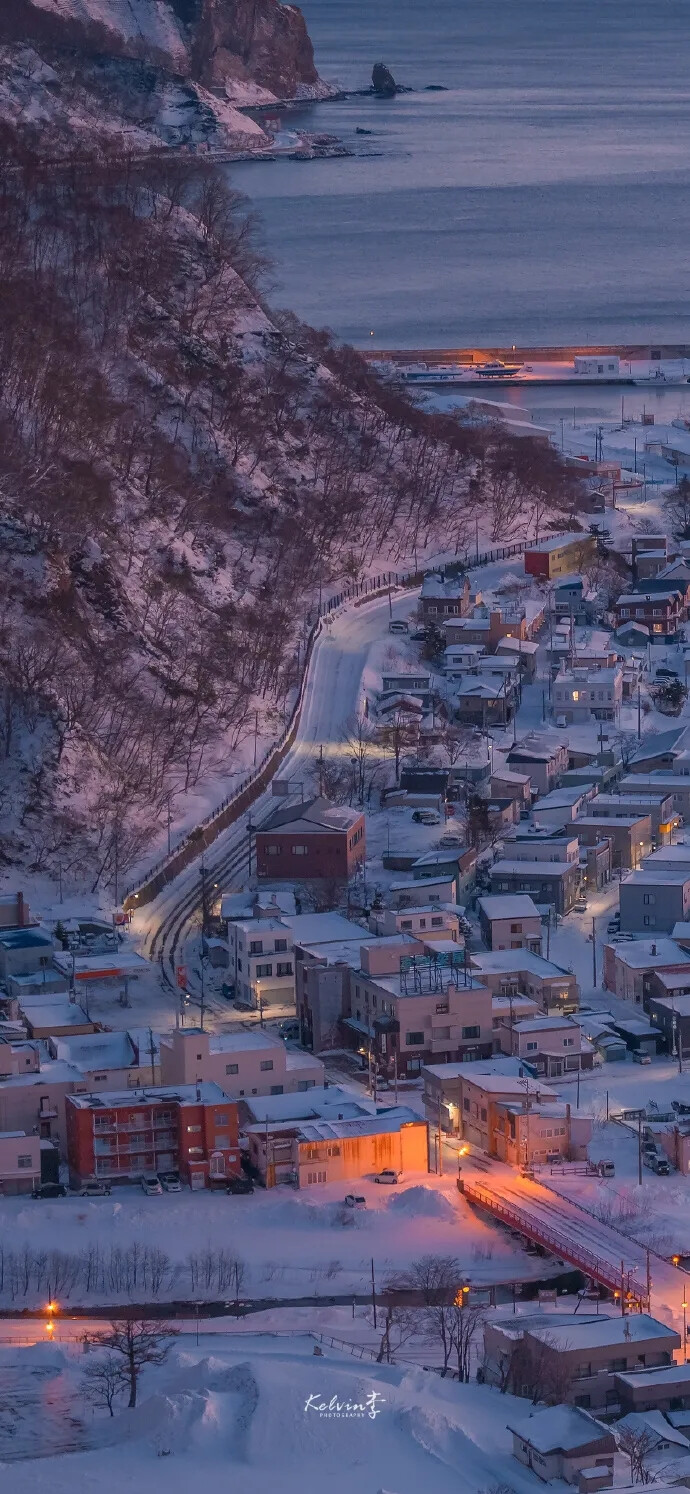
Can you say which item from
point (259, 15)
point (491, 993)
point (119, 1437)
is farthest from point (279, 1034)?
point (259, 15)

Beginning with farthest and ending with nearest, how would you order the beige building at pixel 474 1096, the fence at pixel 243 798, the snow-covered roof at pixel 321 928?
the fence at pixel 243 798 → the snow-covered roof at pixel 321 928 → the beige building at pixel 474 1096

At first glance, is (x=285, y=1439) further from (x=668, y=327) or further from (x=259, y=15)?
(x=259, y=15)

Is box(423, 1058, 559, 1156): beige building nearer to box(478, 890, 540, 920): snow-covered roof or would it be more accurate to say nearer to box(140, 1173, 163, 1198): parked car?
box(140, 1173, 163, 1198): parked car

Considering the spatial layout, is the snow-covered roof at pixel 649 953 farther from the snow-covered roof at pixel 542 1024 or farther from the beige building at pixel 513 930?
the snow-covered roof at pixel 542 1024

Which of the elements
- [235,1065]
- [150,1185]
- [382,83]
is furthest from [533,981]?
[382,83]

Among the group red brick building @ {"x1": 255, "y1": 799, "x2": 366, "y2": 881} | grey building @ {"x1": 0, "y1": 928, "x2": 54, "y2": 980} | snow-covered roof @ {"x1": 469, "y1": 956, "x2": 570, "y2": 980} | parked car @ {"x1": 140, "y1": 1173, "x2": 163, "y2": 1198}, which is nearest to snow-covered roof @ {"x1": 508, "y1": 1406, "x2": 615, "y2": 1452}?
parked car @ {"x1": 140, "y1": 1173, "x2": 163, "y2": 1198}

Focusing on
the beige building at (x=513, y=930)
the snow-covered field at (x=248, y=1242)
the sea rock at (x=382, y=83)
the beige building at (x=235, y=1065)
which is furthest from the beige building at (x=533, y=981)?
the sea rock at (x=382, y=83)

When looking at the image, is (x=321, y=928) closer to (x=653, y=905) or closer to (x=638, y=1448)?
(x=653, y=905)
